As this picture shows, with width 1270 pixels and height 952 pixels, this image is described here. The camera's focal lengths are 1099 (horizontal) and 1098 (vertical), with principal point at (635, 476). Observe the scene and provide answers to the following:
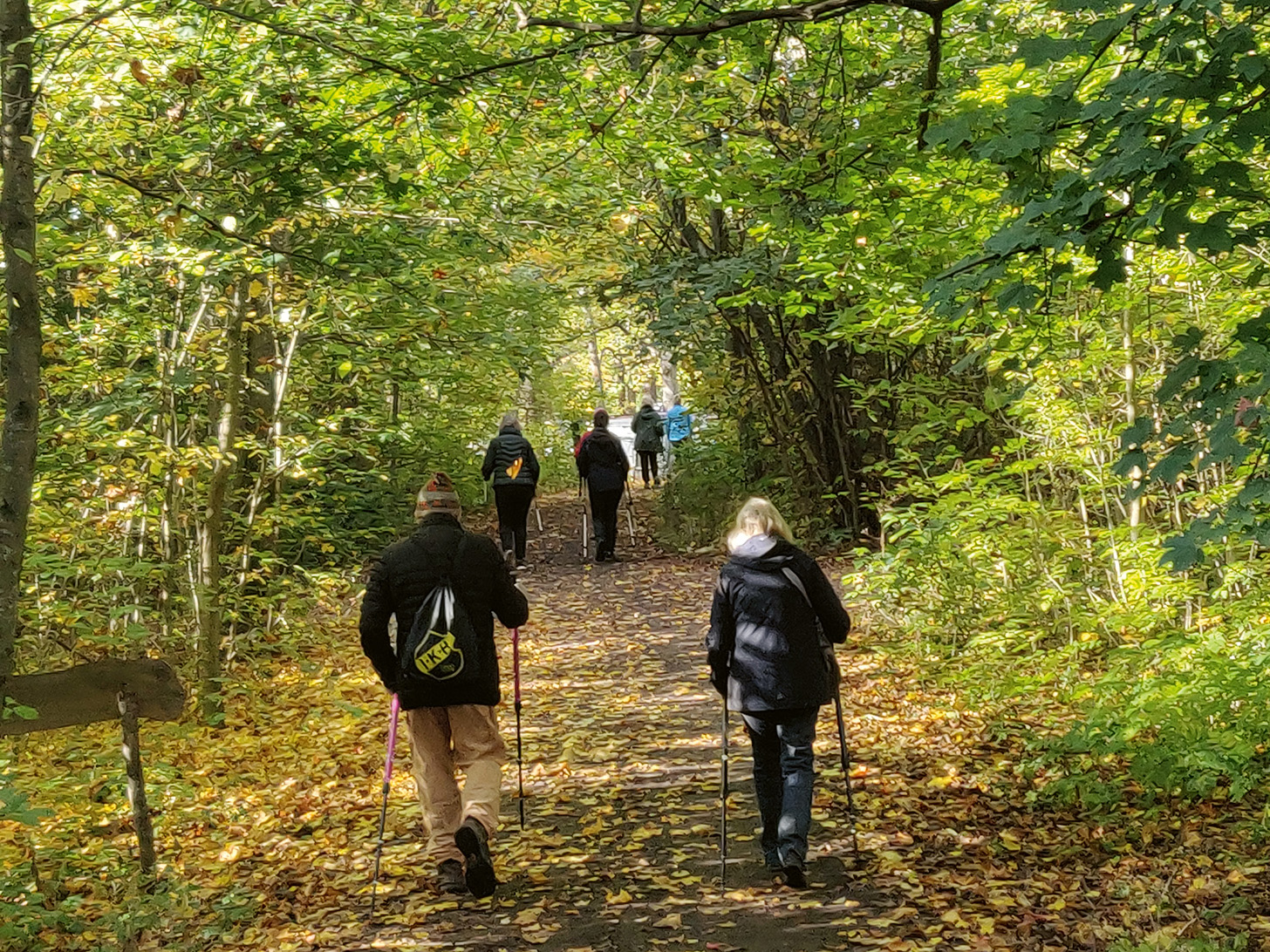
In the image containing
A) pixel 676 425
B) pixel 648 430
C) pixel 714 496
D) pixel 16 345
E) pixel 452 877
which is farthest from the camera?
pixel 676 425

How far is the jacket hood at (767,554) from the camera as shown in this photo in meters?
5.55

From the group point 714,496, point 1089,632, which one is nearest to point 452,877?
point 1089,632

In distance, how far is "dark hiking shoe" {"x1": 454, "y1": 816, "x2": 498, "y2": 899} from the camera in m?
5.41

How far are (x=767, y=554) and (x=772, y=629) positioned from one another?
0.38 metres

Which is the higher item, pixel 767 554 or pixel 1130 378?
pixel 1130 378

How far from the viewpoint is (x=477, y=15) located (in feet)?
31.8

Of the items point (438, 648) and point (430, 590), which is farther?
point (430, 590)

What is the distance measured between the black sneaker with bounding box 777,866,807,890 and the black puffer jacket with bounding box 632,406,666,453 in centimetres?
1723

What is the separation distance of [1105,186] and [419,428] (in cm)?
1479

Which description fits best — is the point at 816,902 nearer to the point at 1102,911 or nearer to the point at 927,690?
the point at 1102,911

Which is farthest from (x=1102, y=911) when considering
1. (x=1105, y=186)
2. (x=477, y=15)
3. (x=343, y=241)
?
(x=477, y=15)

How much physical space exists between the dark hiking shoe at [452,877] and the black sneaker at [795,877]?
213 millimetres

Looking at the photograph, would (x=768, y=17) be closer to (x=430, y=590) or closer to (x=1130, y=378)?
(x=430, y=590)

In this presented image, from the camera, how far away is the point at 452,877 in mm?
5617
